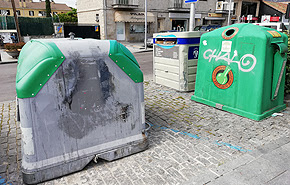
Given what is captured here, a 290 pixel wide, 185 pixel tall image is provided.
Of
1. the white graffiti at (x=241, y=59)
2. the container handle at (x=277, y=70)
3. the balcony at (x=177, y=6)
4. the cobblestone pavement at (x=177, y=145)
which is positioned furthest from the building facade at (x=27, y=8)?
the container handle at (x=277, y=70)

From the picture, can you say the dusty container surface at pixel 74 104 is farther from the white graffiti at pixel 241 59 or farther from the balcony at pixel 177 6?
the balcony at pixel 177 6

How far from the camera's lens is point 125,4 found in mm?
25344

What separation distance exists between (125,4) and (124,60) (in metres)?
24.5

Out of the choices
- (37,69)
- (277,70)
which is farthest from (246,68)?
(37,69)

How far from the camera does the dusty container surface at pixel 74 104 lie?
2.48m

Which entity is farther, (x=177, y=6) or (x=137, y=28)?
(x=177, y=6)

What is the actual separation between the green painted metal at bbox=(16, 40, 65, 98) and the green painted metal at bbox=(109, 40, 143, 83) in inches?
25.4

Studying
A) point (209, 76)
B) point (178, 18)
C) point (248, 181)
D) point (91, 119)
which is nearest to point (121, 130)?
point (91, 119)

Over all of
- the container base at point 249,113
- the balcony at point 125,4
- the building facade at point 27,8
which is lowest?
the container base at point 249,113

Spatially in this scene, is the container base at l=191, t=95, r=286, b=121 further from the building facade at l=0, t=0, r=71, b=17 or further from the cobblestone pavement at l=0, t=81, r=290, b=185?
the building facade at l=0, t=0, r=71, b=17

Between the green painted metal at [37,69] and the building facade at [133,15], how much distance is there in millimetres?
24004

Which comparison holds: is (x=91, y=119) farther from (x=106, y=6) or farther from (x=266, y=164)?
(x=106, y=6)

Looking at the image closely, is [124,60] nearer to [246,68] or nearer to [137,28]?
[246,68]

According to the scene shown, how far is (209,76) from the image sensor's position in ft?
16.5
